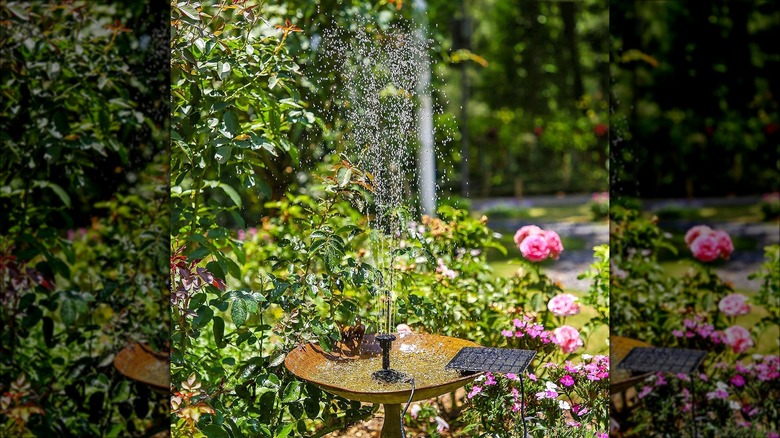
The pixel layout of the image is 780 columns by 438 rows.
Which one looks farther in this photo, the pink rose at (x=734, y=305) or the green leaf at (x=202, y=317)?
the pink rose at (x=734, y=305)

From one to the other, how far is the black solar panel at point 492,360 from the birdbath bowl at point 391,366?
0.10 ft

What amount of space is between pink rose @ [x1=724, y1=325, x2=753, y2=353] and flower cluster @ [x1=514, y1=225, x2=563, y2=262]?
0.80m

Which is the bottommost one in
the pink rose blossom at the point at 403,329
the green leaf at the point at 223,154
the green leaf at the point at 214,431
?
the green leaf at the point at 214,431

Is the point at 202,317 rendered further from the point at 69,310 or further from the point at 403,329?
the point at 403,329

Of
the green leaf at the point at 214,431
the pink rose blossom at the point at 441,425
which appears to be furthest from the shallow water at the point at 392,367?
the green leaf at the point at 214,431

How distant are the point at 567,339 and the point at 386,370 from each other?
66 cm

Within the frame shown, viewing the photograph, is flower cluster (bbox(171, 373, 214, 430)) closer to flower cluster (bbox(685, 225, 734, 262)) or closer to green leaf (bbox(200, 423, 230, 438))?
green leaf (bbox(200, 423, 230, 438))

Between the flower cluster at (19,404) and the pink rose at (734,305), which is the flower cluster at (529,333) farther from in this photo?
the flower cluster at (19,404)

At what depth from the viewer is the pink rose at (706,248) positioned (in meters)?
2.88

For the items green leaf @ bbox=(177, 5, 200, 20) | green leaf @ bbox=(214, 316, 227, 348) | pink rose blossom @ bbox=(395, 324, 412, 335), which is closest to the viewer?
green leaf @ bbox=(177, 5, 200, 20)

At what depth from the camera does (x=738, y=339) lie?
285 cm

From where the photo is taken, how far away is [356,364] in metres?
2.29

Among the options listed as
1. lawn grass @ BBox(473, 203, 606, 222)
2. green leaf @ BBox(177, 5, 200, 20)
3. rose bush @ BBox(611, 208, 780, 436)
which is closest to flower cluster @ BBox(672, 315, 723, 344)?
rose bush @ BBox(611, 208, 780, 436)

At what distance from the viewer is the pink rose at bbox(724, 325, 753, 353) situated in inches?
112
